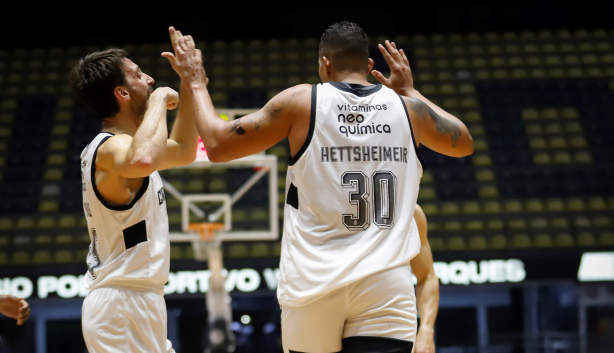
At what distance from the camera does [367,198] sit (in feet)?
8.90

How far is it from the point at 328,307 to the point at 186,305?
23.9ft

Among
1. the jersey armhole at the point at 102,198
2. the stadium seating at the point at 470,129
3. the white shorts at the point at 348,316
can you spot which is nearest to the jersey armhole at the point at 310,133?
the white shorts at the point at 348,316

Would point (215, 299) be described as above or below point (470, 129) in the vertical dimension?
below

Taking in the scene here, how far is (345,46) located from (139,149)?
84 centimetres

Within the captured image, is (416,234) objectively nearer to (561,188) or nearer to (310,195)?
(310,195)

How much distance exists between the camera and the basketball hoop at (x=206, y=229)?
823cm

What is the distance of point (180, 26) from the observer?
14047 mm

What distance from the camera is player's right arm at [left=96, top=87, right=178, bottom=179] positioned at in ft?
9.87

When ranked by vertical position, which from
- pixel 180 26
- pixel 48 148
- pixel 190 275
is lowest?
pixel 190 275

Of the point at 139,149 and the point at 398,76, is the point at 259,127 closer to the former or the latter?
the point at 139,149

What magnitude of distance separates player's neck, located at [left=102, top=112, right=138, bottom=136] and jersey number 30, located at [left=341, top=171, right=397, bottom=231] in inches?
42.4

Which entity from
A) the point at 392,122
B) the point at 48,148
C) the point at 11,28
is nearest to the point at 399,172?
the point at 392,122

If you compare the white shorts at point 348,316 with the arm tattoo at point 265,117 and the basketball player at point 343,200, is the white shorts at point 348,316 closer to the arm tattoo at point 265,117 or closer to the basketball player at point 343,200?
the basketball player at point 343,200

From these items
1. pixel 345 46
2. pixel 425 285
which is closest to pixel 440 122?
pixel 345 46
